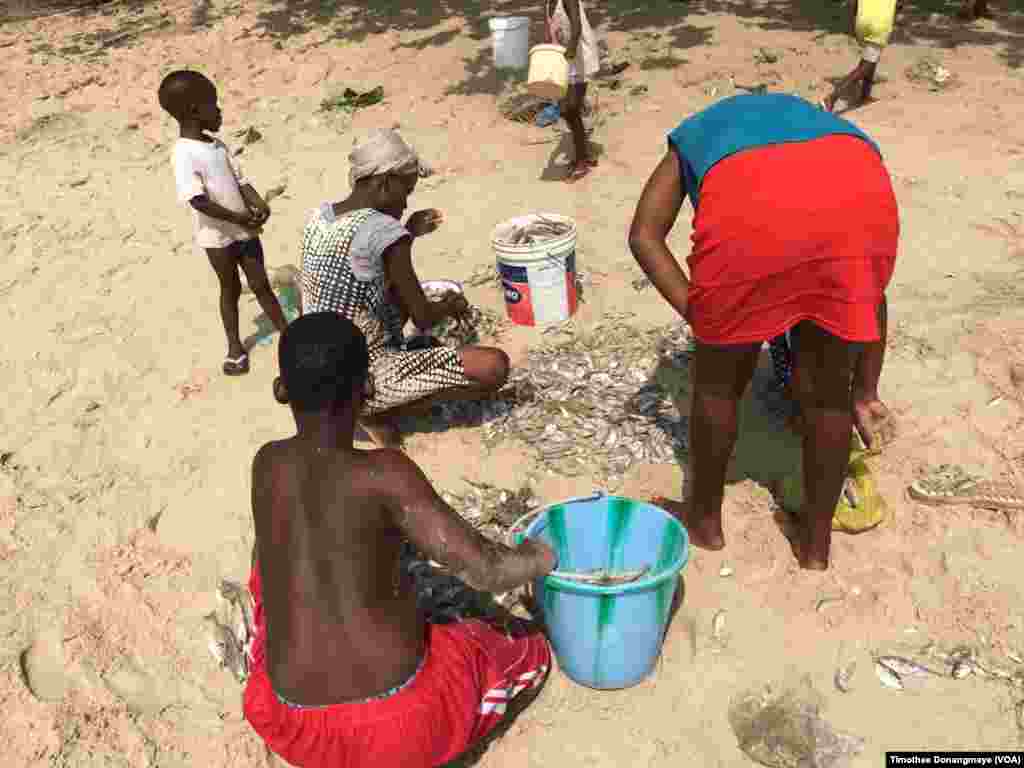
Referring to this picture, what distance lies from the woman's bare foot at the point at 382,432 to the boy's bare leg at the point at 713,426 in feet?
4.61

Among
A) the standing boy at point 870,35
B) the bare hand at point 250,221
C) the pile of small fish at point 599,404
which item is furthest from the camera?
the standing boy at point 870,35

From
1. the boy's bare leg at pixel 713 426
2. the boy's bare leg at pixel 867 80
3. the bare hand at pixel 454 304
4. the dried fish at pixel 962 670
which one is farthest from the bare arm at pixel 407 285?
the boy's bare leg at pixel 867 80

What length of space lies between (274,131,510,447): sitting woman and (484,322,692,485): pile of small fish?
0.88ft

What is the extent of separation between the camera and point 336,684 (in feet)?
6.60

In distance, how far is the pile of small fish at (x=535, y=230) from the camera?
4.24m

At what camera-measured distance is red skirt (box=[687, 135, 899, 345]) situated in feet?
6.89

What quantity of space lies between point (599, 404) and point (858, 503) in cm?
124

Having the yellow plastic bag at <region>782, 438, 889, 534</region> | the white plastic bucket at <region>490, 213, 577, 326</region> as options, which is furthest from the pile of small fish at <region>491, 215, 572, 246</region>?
the yellow plastic bag at <region>782, 438, 889, 534</region>

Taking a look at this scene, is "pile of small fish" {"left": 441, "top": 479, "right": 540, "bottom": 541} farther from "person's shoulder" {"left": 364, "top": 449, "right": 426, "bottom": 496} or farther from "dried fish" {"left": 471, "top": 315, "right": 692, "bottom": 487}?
"person's shoulder" {"left": 364, "top": 449, "right": 426, "bottom": 496}

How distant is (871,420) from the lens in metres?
3.18

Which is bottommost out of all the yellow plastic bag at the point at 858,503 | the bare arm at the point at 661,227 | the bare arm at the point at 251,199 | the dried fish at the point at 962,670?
the dried fish at the point at 962,670

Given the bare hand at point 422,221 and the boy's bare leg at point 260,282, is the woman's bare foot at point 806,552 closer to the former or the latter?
the bare hand at point 422,221

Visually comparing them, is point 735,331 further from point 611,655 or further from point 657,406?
point 657,406

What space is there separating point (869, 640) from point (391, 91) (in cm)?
698
